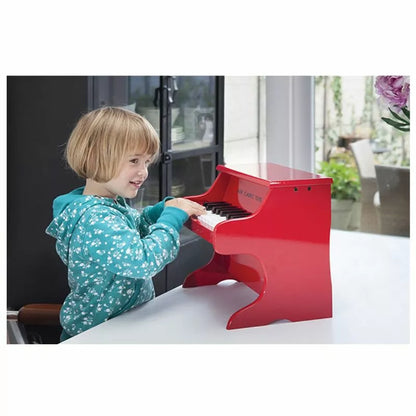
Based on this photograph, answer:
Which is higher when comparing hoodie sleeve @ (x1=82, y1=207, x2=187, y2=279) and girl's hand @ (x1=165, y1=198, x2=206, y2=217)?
girl's hand @ (x1=165, y1=198, x2=206, y2=217)

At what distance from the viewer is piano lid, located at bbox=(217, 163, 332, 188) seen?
1.47 m

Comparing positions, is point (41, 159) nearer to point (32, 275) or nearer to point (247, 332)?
point (32, 275)

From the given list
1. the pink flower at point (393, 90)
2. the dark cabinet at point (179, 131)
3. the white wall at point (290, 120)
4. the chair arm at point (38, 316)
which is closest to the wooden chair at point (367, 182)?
the white wall at point (290, 120)

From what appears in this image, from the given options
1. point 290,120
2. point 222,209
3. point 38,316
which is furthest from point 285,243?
point 290,120

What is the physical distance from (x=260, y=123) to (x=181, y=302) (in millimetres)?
2243

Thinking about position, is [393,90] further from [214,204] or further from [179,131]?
[179,131]

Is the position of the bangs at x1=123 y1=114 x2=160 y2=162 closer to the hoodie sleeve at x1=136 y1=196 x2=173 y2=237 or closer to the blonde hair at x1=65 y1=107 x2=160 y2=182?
the blonde hair at x1=65 y1=107 x2=160 y2=182

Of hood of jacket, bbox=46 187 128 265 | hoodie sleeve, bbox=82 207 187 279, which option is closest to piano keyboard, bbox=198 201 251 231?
hoodie sleeve, bbox=82 207 187 279

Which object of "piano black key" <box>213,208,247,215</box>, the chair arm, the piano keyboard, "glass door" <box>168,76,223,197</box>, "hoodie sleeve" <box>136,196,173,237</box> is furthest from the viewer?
"glass door" <box>168,76,223,197</box>

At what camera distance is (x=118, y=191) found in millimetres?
1628

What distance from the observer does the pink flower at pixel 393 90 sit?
130cm

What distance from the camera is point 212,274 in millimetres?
1857

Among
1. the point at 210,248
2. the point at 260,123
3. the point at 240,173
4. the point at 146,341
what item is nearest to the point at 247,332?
the point at 146,341

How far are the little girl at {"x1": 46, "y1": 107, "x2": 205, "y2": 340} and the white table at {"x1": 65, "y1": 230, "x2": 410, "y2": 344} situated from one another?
9 centimetres
